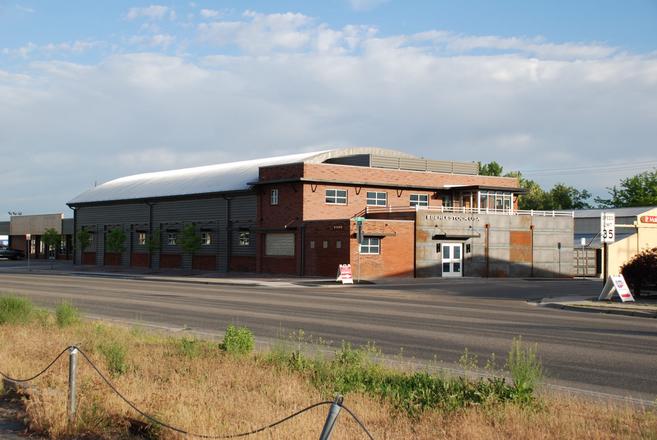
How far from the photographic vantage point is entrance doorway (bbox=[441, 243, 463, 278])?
169 feet

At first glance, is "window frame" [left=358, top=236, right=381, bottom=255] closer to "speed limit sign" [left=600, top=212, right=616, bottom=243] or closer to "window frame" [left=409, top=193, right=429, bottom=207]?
"window frame" [left=409, top=193, right=429, bottom=207]

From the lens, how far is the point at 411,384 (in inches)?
363

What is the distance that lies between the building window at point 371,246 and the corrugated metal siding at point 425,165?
9853 millimetres

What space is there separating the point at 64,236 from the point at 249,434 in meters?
85.9

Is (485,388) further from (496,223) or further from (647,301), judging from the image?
(496,223)

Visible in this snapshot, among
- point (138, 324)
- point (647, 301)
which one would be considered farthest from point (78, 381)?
point (647, 301)

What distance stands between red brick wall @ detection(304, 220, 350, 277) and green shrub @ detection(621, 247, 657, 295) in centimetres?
1846

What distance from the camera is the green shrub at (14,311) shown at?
630 inches

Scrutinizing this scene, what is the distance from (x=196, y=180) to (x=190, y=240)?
25.3ft

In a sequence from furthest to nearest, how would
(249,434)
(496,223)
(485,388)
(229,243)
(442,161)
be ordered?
(442,161)
(229,243)
(496,223)
(485,388)
(249,434)

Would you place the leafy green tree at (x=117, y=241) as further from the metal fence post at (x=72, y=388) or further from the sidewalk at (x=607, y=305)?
the metal fence post at (x=72, y=388)

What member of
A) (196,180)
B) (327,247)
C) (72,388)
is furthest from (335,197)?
(72,388)

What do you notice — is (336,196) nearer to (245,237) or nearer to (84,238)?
(245,237)

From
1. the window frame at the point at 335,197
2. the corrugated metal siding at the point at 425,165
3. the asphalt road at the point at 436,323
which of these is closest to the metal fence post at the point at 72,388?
the asphalt road at the point at 436,323
